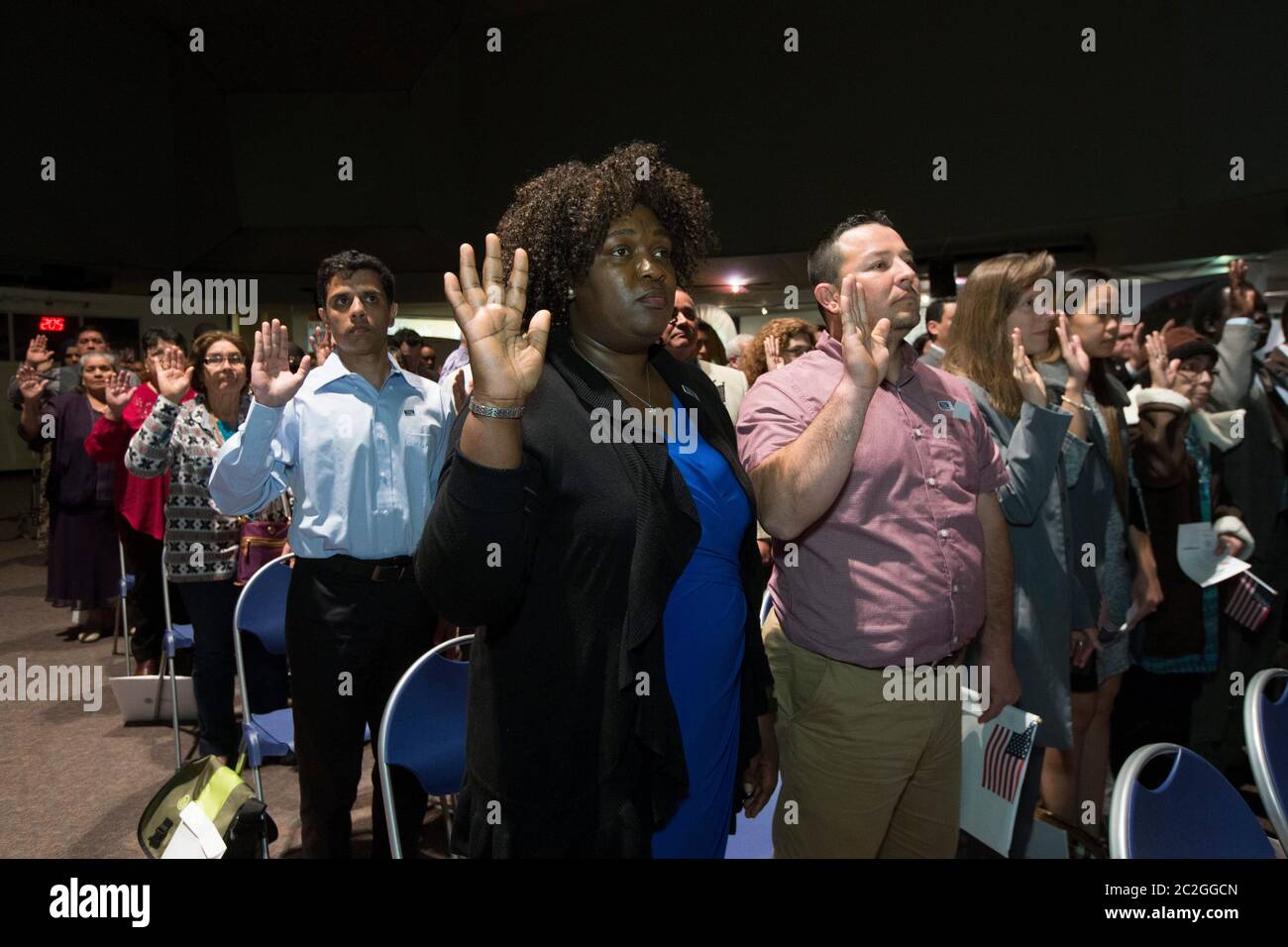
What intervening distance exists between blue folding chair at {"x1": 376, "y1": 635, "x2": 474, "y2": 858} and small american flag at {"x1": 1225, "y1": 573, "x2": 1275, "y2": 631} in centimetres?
260

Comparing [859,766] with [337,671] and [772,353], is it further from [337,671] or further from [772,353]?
[772,353]

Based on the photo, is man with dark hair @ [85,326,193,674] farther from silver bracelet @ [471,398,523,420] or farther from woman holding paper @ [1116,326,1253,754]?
woman holding paper @ [1116,326,1253,754]

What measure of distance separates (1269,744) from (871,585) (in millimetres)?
627

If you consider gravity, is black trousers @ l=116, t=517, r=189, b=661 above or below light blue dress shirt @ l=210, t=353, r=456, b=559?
below

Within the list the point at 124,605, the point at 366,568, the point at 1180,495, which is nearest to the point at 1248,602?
the point at 1180,495

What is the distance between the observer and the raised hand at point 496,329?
1.05 metres

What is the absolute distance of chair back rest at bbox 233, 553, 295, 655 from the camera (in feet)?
8.57

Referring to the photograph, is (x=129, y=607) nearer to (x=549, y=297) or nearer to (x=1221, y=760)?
(x=549, y=297)

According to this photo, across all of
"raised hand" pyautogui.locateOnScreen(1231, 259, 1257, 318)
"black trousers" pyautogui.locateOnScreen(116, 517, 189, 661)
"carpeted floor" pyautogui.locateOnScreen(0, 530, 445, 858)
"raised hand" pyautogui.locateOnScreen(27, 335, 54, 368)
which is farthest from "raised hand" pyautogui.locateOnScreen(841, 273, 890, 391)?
"raised hand" pyautogui.locateOnScreen(27, 335, 54, 368)

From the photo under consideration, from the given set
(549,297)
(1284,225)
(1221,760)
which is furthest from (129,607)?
(1284,225)

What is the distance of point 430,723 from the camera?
69.7 inches

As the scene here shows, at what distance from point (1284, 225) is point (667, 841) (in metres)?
8.56
